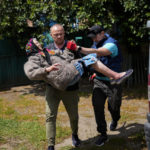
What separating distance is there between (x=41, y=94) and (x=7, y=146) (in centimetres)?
430

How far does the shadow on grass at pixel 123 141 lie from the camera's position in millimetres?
4062

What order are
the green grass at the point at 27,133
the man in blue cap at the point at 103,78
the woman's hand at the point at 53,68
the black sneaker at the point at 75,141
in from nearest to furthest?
the woman's hand at the point at 53,68
the man in blue cap at the point at 103,78
the black sneaker at the point at 75,141
the green grass at the point at 27,133

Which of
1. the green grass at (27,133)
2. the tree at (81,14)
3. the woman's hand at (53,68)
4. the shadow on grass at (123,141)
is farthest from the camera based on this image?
the tree at (81,14)

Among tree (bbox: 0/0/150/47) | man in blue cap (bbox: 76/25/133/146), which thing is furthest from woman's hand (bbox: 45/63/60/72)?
tree (bbox: 0/0/150/47)

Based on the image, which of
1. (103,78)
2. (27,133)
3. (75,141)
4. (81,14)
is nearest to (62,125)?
(27,133)

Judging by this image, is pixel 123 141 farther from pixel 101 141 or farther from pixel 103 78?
pixel 103 78

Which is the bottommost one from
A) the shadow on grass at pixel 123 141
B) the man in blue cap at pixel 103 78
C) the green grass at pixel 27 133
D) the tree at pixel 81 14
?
the shadow on grass at pixel 123 141

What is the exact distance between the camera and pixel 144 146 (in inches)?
160

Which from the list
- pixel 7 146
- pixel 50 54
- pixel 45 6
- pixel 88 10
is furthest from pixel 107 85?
pixel 45 6

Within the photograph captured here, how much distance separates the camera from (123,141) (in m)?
4.30

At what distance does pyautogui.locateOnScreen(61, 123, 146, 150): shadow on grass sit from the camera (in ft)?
13.3

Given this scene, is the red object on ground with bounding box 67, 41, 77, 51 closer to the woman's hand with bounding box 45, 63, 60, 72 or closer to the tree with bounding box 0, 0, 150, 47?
the woman's hand with bounding box 45, 63, 60, 72

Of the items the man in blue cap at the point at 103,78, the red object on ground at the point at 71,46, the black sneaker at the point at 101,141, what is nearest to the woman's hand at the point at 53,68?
the red object on ground at the point at 71,46

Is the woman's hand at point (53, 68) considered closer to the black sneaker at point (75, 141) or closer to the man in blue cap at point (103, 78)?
the man in blue cap at point (103, 78)
